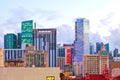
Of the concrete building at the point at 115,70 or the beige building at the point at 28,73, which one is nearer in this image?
the beige building at the point at 28,73

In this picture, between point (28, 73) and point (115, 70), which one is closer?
point (28, 73)

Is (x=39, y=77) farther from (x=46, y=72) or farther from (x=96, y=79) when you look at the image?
(x=96, y=79)

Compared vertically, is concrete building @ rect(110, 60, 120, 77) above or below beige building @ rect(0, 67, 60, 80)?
below

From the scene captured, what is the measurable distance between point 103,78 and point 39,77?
35.2 metres

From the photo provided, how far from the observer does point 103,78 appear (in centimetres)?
6912

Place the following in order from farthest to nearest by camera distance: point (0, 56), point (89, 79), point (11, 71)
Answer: point (0, 56) < point (89, 79) < point (11, 71)

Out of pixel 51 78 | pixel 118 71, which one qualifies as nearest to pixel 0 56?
pixel 118 71

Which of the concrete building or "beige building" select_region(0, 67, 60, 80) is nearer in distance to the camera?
"beige building" select_region(0, 67, 60, 80)

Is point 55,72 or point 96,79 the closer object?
point 55,72

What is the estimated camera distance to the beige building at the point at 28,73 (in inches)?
1321

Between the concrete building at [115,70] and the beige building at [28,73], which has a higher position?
the beige building at [28,73]

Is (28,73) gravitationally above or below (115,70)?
above

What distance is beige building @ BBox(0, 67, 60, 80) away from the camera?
3356 centimetres

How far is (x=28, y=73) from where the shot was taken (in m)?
34.4
